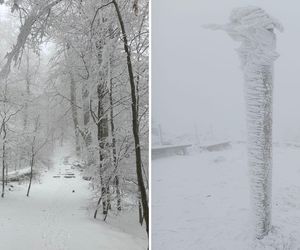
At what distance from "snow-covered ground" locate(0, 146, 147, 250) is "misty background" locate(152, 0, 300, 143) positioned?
104 centimetres

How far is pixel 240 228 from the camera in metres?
1.35

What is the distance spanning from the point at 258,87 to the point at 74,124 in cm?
136

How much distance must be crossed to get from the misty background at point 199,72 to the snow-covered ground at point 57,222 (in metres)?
1.04

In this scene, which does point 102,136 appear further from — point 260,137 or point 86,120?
point 260,137

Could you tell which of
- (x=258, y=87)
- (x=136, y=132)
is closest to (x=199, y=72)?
(x=258, y=87)

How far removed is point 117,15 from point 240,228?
1.34m

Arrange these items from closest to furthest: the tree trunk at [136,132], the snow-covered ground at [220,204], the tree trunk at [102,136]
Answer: the snow-covered ground at [220,204]
the tree trunk at [136,132]
the tree trunk at [102,136]

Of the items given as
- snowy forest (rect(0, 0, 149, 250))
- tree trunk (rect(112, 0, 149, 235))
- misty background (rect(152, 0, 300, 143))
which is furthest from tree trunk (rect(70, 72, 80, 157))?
misty background (rect(152, 0, 300, 143))

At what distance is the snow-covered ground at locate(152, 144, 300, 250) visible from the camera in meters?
1.32

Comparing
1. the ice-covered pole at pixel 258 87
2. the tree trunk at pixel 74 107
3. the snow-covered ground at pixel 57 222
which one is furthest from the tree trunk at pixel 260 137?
Answer: the tree trunk at pixel 74 107

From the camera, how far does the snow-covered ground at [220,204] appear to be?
4.34 feet

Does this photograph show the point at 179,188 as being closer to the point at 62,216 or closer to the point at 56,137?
the point at 62,216

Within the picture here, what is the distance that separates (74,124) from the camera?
2.38 m

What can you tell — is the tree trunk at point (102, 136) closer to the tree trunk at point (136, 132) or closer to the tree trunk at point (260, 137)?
the tree trunk at point (136, 132)
